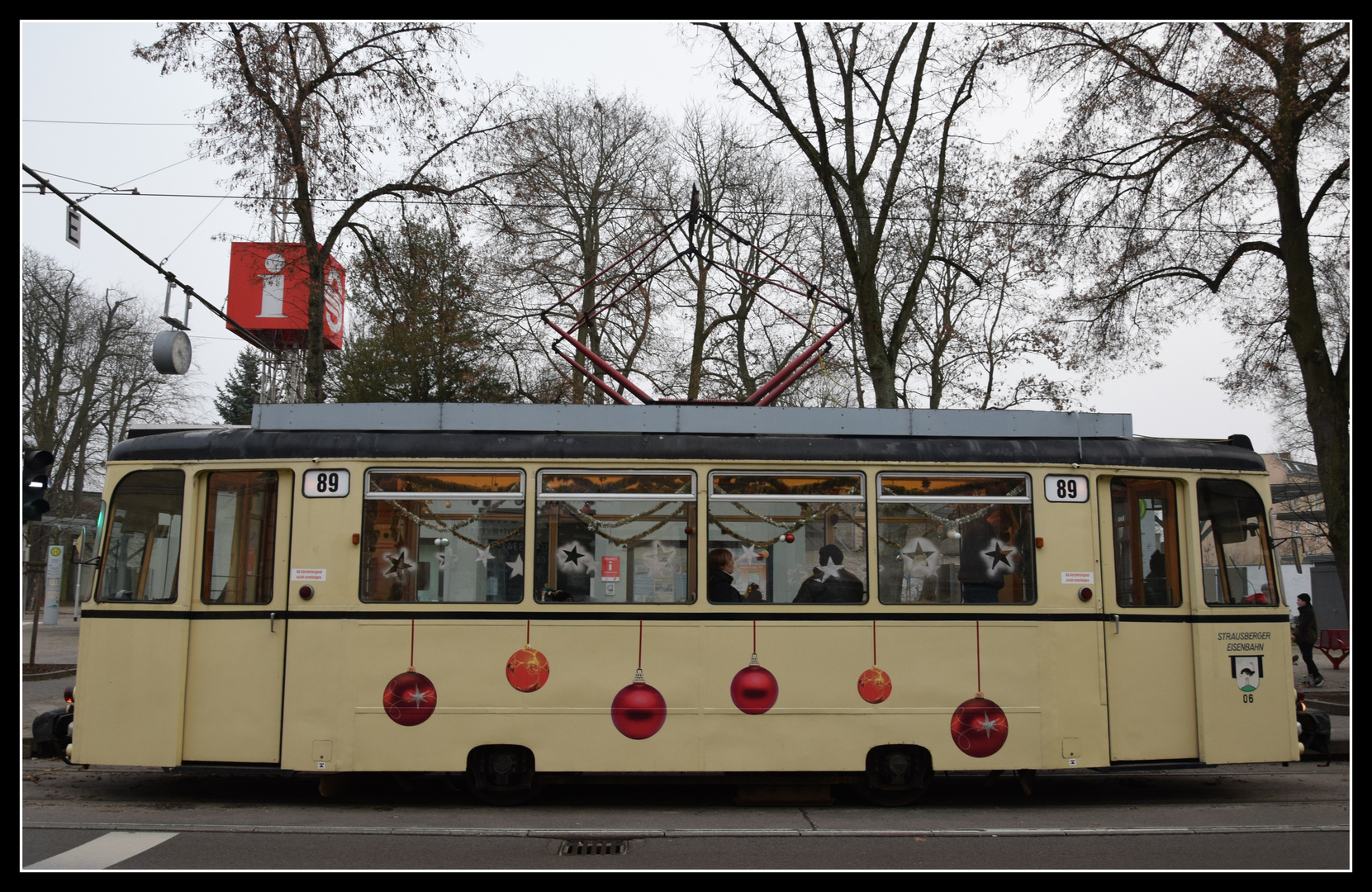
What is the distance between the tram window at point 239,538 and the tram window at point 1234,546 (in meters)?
7.11

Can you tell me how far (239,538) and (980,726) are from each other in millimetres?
5731

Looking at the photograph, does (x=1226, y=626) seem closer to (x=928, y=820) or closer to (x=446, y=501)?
(x=928, y=820)

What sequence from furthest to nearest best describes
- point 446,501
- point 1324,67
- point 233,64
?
point 233,64 → point 1324,67 → point 446,501

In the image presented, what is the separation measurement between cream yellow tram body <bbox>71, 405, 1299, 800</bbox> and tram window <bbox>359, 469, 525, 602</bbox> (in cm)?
2

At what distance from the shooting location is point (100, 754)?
7.27m

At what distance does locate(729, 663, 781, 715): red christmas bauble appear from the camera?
727 centimetres

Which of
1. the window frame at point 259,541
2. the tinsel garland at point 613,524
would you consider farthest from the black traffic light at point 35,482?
the tinsel garland at point 613,524

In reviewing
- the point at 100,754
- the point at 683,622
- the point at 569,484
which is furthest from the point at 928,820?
the point at 100,754

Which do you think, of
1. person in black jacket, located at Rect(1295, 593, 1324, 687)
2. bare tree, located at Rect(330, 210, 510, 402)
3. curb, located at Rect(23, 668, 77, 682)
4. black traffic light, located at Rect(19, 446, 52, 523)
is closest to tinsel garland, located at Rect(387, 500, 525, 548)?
black traffic light, located at Rect(19, 446, 52, 523)

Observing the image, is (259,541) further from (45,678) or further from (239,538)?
(45,678)

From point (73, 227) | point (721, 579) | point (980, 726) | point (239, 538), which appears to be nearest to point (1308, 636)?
point (980, 726)

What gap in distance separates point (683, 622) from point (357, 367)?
65.5 feet

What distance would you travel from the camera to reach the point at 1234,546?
7.61m

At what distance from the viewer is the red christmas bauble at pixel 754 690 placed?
23.9 ft
